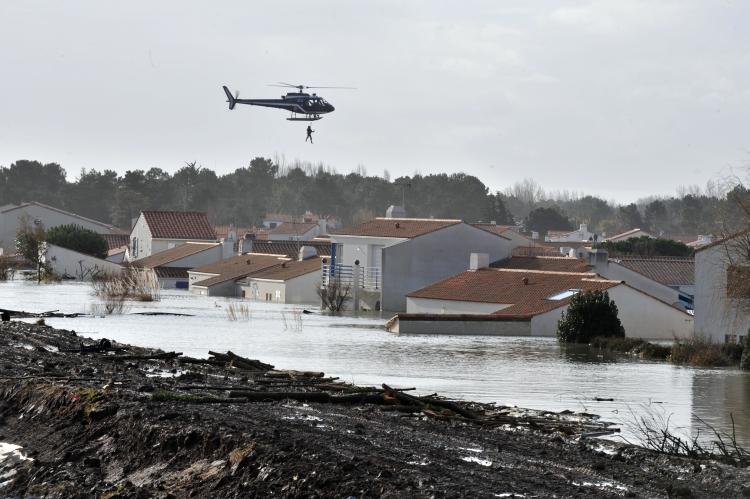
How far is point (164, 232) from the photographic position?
11406cm

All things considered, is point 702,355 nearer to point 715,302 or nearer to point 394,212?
point 715,302

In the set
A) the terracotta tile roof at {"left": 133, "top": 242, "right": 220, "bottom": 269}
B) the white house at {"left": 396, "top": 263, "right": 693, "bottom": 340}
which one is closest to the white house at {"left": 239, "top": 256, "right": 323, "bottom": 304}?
the terracotta tile roof at {"left": 133, "top": 242, "right": 220, "bottom": 269}

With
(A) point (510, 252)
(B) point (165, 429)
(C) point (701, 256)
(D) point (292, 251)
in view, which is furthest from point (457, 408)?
(D) point (292, 251)

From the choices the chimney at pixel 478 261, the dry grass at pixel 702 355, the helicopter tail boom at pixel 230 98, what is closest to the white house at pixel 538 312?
the chimney at pixel 478 261

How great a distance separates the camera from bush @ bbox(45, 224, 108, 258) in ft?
334

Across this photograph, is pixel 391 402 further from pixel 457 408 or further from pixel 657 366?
pixel 657 366

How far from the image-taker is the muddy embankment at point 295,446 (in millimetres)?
13609

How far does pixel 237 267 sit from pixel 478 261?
103 ft

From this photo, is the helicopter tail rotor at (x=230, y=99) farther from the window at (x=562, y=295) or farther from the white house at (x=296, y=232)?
the white house at (x=296, y=232)

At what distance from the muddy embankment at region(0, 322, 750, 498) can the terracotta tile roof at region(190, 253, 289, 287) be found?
69.4 metres

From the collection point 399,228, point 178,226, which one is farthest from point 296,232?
point 399,228

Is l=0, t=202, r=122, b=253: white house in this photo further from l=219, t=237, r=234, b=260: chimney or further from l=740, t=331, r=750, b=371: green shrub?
l=740, t=331, r=750, b=371: green shrub

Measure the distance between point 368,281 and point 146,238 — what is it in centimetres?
4158

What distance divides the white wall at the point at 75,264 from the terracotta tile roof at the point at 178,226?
12.5m
